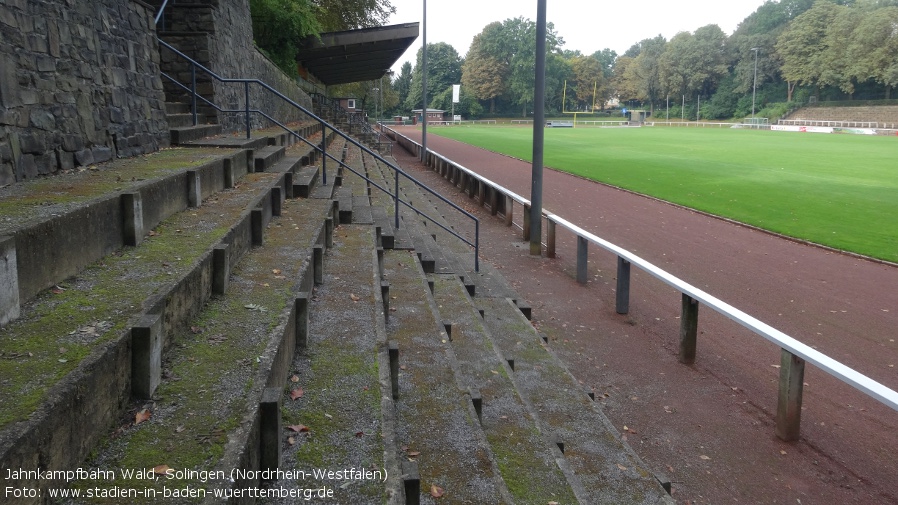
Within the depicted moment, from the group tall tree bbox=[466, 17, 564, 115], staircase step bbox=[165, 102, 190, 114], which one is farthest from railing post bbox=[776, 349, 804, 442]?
tall tree bbox=[466, 17, 564, 115]

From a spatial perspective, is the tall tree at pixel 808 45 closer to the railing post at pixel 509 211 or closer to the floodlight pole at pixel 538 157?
the railing post at pixel 509 211

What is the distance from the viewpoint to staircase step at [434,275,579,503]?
3936mm

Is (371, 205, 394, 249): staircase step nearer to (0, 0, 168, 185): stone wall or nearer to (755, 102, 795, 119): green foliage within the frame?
(0, 0, 168, 185): stone wall

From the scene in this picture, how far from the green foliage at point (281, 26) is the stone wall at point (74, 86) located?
53.9 feet

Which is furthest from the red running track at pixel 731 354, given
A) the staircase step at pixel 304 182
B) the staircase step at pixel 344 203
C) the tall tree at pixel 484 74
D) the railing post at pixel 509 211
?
the tall tree at pixel 484 74

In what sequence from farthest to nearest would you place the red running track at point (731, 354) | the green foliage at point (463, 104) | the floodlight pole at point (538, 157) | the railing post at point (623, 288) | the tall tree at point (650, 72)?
the green foliage at point (463, 104), the tall tree at point (650, 72), the floodlight pole at point (538, 157), the railing post at point (623, 288), the red running track at point (731, 354)

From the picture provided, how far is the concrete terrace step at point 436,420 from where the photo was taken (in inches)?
138

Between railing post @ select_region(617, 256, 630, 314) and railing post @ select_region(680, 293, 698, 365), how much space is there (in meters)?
1.69

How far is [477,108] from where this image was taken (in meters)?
122

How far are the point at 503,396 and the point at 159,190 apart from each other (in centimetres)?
312

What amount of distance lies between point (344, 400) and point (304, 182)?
19.5 feet

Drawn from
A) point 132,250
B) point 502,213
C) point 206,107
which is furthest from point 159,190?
point 502,213

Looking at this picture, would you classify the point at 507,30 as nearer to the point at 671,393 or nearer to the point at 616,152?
the point at 616,152

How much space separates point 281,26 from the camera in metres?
25.6
